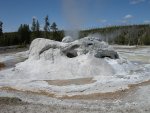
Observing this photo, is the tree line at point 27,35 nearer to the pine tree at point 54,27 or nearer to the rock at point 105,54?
the pine tree at point 54,27

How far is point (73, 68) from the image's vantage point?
A: 2456 centimetres

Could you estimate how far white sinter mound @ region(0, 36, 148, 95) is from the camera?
19.7 metres

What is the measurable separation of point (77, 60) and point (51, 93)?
26.4 feet

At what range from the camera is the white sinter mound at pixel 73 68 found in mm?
19734

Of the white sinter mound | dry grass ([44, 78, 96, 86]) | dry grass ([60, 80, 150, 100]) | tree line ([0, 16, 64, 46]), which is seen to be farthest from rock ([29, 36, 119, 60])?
tree line ([0, 16, 64, 46])

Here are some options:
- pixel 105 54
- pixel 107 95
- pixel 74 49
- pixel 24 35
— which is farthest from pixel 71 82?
pixel 24 35

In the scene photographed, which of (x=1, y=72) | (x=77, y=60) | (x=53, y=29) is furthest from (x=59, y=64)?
(x=53, y=29)

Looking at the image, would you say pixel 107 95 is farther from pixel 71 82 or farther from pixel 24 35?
pixel 24 35

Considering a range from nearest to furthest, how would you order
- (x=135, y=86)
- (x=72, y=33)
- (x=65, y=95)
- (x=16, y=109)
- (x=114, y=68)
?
1. (x=16, y=109)
2. (x=65, y=95)
3. (x=135, y=86)
4. (x=114, y=68)
5. (x=72, y=33)

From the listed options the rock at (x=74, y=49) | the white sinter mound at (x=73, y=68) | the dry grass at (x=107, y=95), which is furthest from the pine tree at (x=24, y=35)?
the dry grass at (x=107, y=95)

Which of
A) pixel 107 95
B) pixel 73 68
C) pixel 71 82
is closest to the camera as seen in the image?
pixel 107 95

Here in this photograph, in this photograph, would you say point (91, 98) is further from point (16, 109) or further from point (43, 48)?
point (43, 48)

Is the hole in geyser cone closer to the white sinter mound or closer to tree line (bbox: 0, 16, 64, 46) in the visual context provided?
the white sinter mound

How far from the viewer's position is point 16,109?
12094 mm
